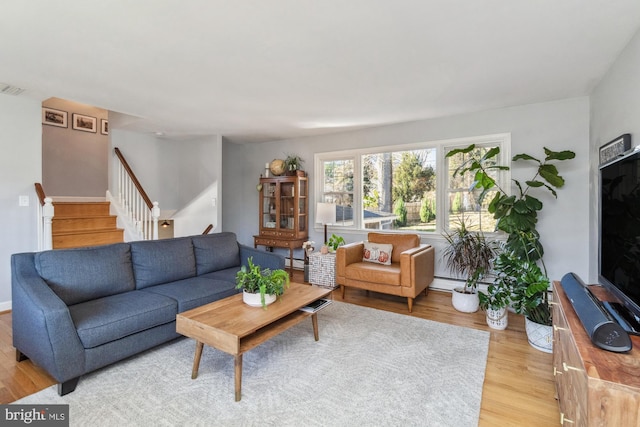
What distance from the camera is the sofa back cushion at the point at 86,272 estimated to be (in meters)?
2.25

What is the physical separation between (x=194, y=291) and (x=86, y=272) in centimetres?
80

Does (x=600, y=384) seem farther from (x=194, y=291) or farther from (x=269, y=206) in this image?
(x=269, y=206)

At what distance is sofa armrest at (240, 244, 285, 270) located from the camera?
11.2 ft

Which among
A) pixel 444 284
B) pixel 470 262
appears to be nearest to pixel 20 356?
pixel 470 262

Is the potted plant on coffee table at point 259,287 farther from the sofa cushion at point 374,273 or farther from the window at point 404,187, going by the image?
the window at point 404,187

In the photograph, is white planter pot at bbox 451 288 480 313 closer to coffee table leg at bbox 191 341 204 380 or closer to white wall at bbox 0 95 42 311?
coffee table leg at bbox 191 341 204 380

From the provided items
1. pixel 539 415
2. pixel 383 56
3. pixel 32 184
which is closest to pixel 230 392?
pixel 539 415

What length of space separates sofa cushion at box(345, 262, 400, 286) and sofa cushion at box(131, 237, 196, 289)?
178cm

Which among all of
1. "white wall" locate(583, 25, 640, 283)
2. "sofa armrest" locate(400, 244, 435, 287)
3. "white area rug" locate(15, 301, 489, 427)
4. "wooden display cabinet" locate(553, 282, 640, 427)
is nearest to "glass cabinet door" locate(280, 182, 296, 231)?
"sofa armrest" locate(400, 244, 435, 287)

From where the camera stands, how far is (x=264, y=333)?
6.81 ft

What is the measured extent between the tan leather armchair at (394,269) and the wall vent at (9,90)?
377cm

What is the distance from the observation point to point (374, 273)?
354cm

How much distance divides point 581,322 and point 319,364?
158 cm

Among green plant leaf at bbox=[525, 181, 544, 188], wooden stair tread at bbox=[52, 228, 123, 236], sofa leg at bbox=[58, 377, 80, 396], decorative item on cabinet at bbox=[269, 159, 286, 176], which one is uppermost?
decorative item on cabinet at bbox=[269, 159, 286, 176]
